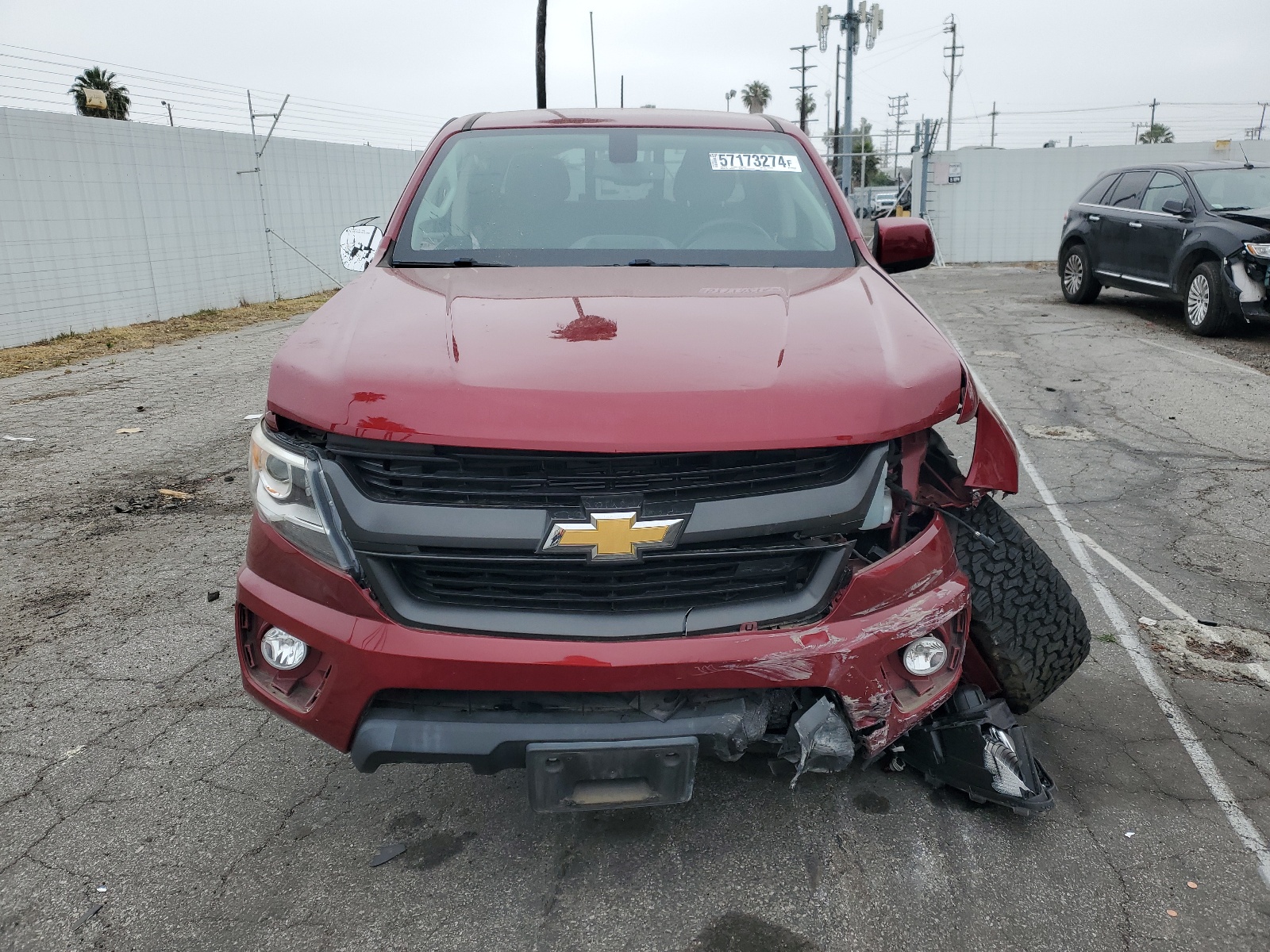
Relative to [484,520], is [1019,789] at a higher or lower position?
lower

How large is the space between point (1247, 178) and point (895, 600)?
1089 cm

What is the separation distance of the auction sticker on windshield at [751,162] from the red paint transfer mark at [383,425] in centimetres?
197

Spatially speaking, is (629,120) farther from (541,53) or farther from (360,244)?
(541,53)

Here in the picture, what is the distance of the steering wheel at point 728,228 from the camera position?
329cm

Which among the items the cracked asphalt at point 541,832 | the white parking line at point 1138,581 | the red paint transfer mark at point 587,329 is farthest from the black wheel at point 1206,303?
the red paint transfer mark at point 587,329

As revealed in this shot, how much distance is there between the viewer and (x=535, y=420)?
78.0 inches

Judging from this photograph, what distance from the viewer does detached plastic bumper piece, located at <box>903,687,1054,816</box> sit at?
2486 millimetres

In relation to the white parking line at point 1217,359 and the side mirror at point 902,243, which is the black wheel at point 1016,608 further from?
the white parking line at point 1217,359

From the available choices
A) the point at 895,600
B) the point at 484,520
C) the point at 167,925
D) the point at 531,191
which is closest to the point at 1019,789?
the point at 895,600

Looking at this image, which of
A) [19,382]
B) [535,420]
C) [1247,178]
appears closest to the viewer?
[535,420]

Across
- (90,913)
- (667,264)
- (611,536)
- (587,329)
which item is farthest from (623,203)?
(90,913)

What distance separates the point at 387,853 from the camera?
247 cm

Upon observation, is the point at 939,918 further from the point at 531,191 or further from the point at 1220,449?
the point at 1220,449

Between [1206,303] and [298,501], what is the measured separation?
34.2ft
